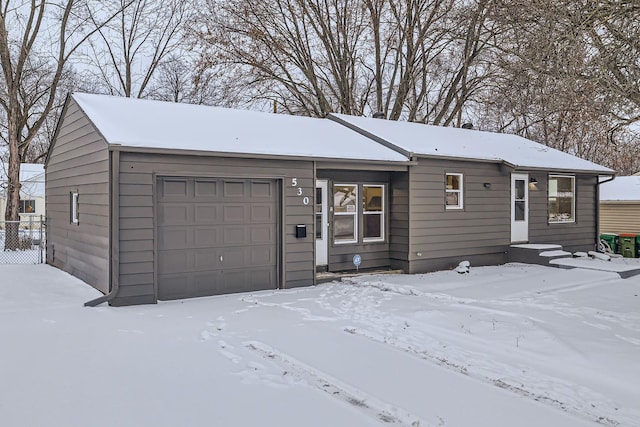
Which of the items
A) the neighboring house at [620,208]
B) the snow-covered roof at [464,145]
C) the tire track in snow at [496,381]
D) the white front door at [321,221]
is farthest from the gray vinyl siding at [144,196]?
the neighboring house at [620,208]

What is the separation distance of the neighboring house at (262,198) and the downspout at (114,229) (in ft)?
0.07

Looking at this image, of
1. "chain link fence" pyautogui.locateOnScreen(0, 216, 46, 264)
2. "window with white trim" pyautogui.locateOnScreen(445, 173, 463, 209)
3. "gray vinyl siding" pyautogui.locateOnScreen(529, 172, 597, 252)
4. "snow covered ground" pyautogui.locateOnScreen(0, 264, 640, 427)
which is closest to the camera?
"snow covered ground" pyautogui.locateOnScreen(0, 264, 640, 427)

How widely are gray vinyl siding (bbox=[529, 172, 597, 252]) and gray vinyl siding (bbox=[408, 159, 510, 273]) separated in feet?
3.70

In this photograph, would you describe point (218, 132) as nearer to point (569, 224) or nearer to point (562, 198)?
point (562, 198)

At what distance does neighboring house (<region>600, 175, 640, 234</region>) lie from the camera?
1858 centimetres

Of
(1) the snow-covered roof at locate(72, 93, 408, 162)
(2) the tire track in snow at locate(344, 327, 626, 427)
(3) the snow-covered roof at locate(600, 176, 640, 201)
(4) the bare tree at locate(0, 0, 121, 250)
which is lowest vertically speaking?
(2) the tire track in snow at locate(344, 327, 626, 427)

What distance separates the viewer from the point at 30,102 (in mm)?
19562

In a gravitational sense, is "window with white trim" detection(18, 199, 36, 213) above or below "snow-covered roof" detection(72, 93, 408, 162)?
below

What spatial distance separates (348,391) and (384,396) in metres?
0.30

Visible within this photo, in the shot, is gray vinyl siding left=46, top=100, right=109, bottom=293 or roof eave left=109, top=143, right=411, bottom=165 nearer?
roof eave left=109, top=143, right=411, bottom=165

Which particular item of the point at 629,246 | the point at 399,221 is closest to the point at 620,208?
the point at 629,246

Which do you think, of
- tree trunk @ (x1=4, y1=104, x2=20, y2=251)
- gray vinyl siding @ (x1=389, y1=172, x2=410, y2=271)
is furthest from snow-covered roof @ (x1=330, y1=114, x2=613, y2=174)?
tree trunk @ (x1=4, y1=104, x2=20, y2=251)

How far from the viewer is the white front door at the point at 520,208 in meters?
12.4

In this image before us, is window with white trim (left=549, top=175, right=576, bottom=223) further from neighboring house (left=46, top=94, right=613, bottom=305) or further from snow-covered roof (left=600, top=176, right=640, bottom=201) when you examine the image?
snow-covered roof (left=600, top=176, right=640, bottom=201)
